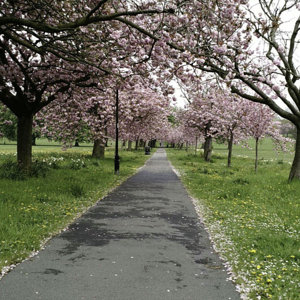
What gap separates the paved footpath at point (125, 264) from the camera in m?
4.11

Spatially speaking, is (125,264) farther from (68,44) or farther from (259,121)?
(259,121)

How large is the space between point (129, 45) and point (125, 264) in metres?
6.82

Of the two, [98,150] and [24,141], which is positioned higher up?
[24,141]

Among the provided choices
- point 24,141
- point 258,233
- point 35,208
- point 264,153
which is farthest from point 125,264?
point 264,153

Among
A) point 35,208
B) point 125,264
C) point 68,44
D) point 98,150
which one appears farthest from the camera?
point 98,150

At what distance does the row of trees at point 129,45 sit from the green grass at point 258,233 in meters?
4.10

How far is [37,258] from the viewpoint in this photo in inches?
209

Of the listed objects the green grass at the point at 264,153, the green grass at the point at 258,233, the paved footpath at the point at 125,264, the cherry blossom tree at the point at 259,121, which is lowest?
the paved footpath at the point at 125,264

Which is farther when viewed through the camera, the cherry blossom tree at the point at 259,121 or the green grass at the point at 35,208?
the cherry blossom tree at the point at 259,121

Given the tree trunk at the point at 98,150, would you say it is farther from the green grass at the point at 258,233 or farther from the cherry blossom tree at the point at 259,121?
the green grass at the point at 258,233

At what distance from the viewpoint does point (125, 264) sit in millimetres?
5086

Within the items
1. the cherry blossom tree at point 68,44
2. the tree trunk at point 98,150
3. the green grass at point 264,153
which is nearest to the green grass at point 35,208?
the cherry blossom tree at point 68,44

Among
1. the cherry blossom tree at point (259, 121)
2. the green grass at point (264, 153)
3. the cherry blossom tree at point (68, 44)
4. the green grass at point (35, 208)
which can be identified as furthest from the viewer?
the green grass at point (264, 153)

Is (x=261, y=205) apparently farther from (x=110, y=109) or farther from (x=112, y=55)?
(x=110, y=109)
